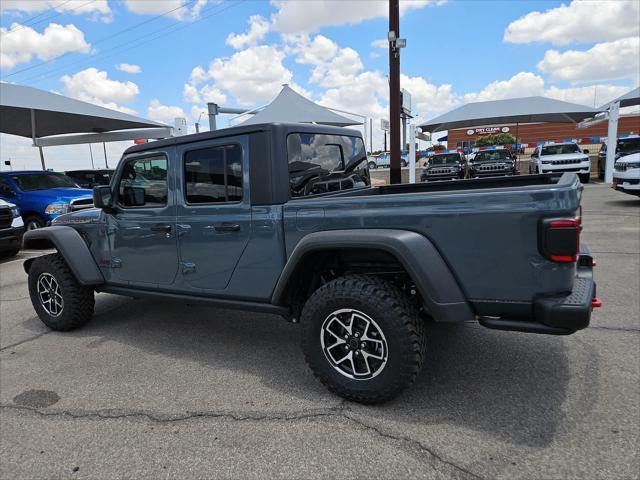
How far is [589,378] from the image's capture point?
2.96 metres

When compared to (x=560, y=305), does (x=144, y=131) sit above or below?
above

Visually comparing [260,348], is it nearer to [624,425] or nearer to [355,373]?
[355,373]

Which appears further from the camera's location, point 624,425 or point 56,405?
point 56,405

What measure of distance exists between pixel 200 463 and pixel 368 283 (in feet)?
4.39

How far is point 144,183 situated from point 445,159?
17.3 m

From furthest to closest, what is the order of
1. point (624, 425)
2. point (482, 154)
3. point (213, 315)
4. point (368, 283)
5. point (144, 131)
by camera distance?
point (144, 131), point (482, 154), point (213, 315), point (368, 283), point (624, 425)

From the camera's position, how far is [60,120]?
61.9 ft

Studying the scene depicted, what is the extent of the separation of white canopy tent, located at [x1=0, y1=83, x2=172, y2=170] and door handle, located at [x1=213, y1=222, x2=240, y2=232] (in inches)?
513

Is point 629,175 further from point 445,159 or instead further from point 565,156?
point 445,159

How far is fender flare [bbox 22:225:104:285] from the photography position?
13.2 feet

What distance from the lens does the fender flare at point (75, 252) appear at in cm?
402

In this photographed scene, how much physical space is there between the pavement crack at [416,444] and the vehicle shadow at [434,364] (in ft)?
0.38

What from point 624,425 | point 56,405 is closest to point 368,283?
point 624,425

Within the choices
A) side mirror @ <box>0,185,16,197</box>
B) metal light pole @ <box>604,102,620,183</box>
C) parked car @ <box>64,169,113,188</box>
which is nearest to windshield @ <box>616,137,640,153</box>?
metal light pole @ <box>604,102,620,183</box>
